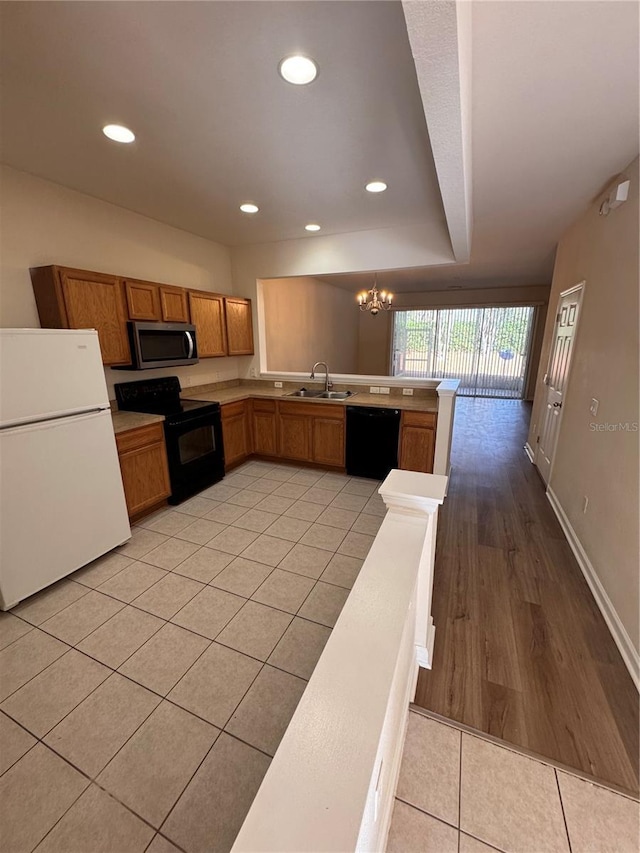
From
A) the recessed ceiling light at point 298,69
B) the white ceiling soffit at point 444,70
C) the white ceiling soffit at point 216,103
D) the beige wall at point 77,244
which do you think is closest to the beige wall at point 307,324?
the beige wall at point 77,244

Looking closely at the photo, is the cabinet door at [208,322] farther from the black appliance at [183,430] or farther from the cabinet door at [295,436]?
the cabinet door at [295,436]

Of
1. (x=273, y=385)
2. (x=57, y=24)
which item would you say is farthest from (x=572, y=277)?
(x=57, y=24)

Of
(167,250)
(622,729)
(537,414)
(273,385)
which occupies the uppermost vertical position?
(167,250)

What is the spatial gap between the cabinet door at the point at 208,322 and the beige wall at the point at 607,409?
356 cm

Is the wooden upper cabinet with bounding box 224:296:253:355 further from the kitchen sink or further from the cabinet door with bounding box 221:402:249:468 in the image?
the kitchen sink

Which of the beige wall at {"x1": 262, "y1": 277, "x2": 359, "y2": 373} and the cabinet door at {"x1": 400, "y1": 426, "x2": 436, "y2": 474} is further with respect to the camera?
the beige wall at {"x1": 262, "y1": 277, "x2": 359, "y2": 373}

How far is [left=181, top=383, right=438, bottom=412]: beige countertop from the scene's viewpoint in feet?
11.6

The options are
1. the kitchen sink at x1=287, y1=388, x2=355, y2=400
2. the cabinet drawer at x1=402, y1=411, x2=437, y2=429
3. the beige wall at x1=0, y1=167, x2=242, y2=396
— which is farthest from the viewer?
the kitchen sink at x1=287, y1=388, x2=355, y2=400

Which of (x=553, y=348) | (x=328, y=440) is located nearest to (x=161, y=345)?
(x=328, y=440)

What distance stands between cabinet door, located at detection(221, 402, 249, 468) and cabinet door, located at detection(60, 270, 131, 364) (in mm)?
1168

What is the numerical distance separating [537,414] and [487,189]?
9.52ft

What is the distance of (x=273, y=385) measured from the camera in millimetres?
4574

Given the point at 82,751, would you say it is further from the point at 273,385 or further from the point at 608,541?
the point at 273,385

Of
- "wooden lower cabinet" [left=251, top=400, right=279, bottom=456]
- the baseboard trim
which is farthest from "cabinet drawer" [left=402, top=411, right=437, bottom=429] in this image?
"wooden lower cabinet" [left=251, top=400, right=279, bottom=456]
